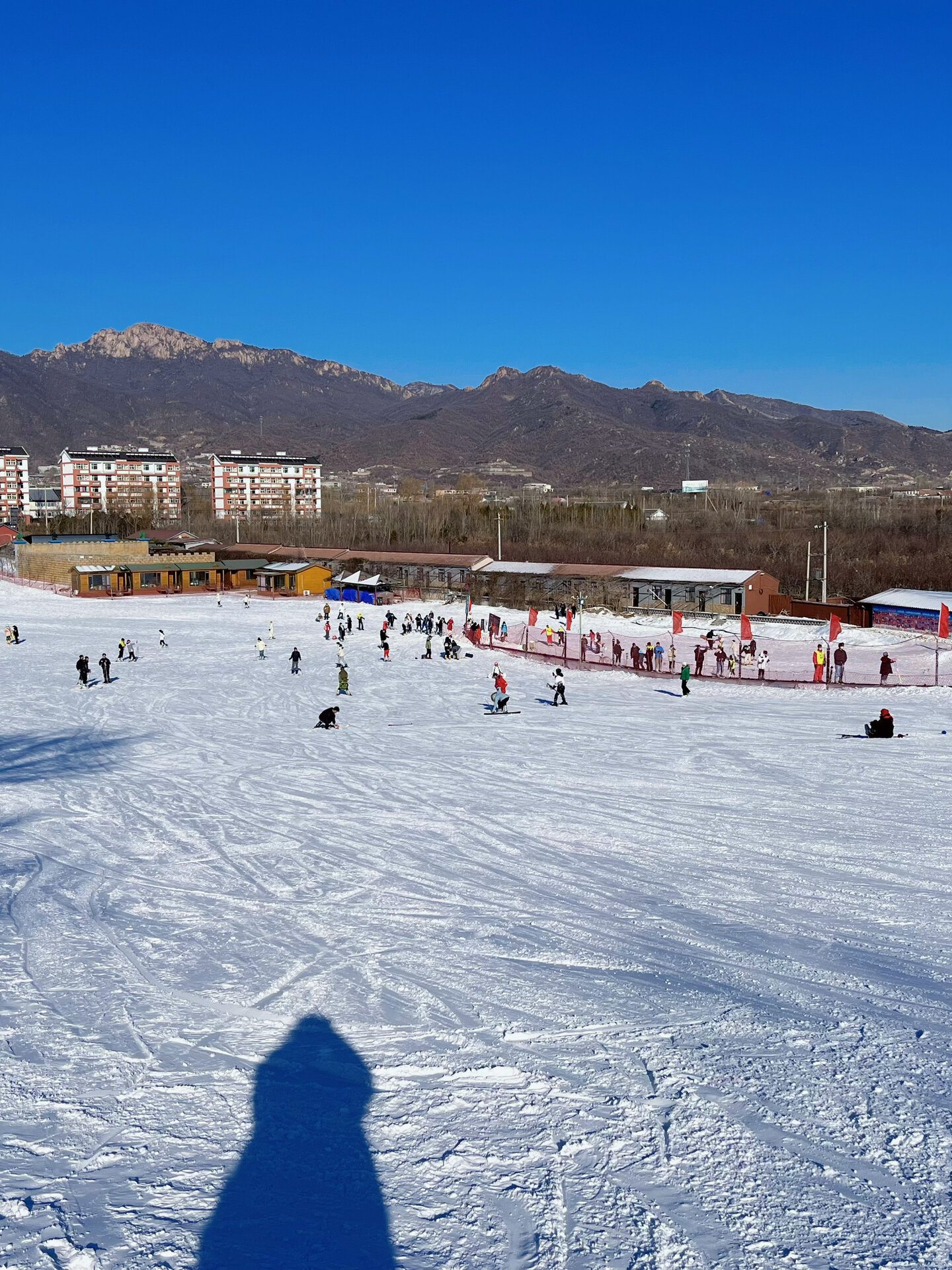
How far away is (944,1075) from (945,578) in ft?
191

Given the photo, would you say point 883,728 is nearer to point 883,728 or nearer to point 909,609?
point 883,728

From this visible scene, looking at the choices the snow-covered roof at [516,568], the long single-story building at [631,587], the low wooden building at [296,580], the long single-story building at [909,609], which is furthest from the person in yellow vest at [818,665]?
the low wooden building at [296,580]

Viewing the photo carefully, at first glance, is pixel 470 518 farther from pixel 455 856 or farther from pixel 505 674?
pixel 455 856

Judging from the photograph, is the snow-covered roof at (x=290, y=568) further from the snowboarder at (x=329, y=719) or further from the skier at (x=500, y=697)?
the snowboarder at (x=329, y=719)

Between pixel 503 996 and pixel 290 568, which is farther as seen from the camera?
pixel 290 568

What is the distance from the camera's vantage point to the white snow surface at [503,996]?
491 centimetres

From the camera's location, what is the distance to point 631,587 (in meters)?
51.2

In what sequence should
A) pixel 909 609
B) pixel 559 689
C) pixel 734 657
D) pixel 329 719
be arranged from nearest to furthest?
1. pixel 329 719
2. pixel 559 689
3. pixel 734 657
4. pixel 909 609

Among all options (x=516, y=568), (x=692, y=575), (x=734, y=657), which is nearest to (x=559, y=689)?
(x=734, y=657)

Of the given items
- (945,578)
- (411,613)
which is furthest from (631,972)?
(945,578)

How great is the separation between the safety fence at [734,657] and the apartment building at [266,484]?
10324 centimetres

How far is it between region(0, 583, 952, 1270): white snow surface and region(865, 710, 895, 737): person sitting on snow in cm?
109

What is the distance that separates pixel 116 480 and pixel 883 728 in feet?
448

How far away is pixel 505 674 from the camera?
96.1 feet
